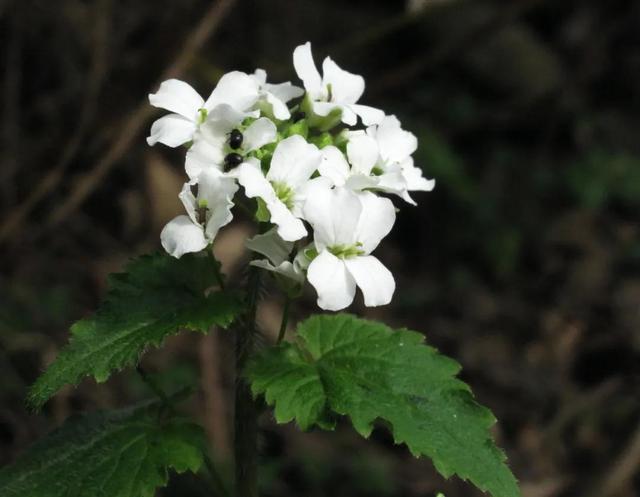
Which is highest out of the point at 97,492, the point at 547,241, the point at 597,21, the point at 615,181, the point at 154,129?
the point at 597,21

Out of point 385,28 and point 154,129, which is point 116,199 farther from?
point 154,129

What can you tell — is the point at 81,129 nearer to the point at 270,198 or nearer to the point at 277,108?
the point at 277,108

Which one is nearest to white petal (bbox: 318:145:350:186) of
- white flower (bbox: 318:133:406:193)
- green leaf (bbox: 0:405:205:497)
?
white flower (bbox: 318:133:406:193)

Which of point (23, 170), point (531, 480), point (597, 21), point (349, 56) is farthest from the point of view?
point (597, 21)

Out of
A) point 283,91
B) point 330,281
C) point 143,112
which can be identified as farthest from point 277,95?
point 143,112

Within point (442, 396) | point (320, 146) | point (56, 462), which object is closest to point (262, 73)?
point (320, 146)

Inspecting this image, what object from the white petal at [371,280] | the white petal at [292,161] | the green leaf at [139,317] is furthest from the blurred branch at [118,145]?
the white petal at [371,280]

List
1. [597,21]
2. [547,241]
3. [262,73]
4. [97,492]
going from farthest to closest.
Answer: [597,21]
[547,241]
[262,73]
[97,492]
